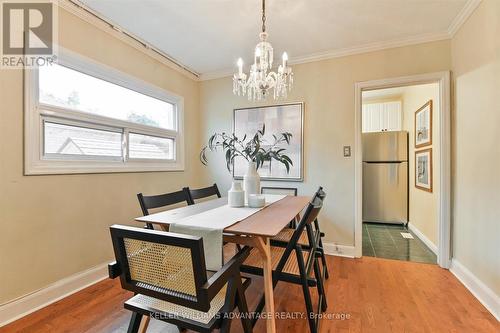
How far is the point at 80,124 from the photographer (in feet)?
6.65

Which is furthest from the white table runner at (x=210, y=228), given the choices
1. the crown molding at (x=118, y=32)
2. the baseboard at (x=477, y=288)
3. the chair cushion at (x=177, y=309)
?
the crown molding at (x=118, y=32)

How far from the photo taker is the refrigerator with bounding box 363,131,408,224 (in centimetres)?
411

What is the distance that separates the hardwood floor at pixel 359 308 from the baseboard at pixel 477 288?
42 millimetres

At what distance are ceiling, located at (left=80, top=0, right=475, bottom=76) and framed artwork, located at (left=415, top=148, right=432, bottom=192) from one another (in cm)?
154

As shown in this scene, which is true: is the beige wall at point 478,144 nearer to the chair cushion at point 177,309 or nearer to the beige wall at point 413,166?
the beige wall at point 413,166

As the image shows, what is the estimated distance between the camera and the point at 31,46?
1.71m

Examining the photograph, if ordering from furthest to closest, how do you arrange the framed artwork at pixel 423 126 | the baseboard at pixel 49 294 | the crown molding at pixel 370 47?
the framed artwork at pixel 423 126 → the crown molding at pixel 370 47 → the baseboard at pixel 49 294

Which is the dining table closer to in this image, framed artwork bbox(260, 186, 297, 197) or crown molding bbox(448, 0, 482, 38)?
framed artwork bbox(260, 186, 297, 197)

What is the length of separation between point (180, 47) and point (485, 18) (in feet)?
9.25

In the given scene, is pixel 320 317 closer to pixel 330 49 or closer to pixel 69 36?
pixel 330 49

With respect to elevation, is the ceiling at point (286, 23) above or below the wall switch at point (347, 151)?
above

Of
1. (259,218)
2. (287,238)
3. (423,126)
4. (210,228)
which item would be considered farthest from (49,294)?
(423,126)

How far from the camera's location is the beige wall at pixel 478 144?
5.49ft

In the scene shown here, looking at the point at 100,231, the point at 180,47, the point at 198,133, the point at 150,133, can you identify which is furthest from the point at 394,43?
the point at 100,231
